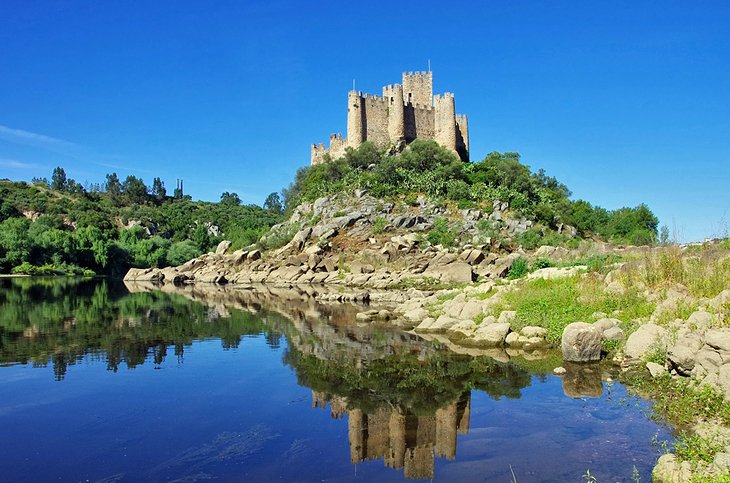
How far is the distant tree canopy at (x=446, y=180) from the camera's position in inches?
2259

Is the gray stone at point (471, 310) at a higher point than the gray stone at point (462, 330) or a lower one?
higher

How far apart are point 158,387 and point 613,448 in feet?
31.9

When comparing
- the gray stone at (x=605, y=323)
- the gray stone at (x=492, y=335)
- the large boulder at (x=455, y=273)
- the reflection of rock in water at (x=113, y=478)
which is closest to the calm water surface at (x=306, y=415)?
the reflection of rock in water at (x=113, y=478)

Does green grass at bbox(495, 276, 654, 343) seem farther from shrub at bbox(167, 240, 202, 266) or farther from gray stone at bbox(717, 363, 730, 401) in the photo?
shrub at bbox(167, 240, 202, 266)

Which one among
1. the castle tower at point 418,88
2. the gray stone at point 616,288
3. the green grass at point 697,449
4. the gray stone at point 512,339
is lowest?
the green grass at point 697,449

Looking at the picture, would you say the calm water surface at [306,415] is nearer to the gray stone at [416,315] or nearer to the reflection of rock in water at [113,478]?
the reflection of rock in water at [113,478]

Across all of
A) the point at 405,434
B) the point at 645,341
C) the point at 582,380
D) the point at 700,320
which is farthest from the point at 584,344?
the point at 405,434

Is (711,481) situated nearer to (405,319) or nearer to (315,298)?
(405,319)

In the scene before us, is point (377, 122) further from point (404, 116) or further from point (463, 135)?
point (463, 135)

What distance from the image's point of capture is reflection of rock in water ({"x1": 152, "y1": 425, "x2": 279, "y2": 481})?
26.1 feet

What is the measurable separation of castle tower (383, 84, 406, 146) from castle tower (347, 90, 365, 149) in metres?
3.08

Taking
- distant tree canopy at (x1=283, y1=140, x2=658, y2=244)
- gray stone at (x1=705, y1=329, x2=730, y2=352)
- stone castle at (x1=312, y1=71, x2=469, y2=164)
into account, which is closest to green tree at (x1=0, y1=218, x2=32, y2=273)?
distant tree canopy at (x1=283, y1=140, x2=658, y2=244)

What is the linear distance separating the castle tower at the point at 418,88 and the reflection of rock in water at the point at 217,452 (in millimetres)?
56722

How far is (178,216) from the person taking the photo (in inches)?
4166
